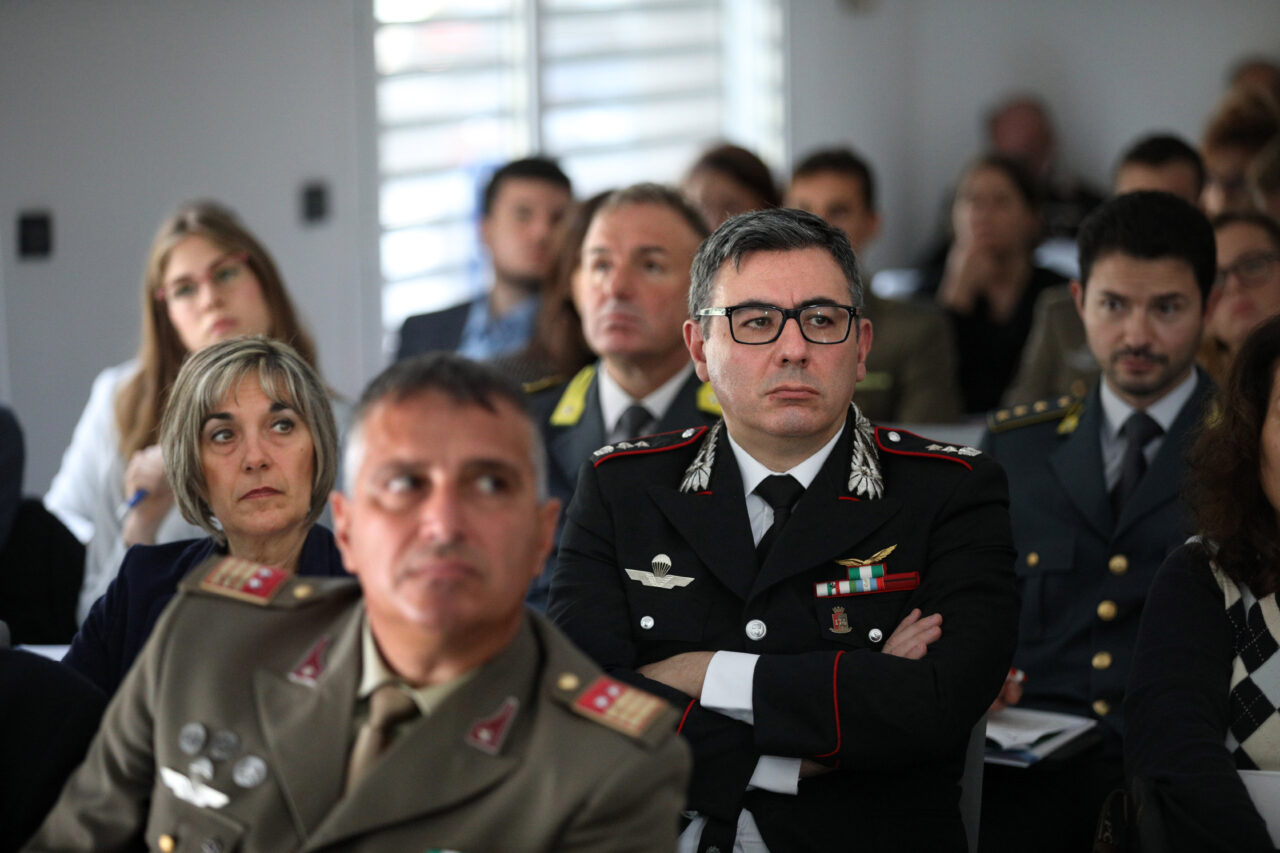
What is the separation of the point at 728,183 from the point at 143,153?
2041 mm

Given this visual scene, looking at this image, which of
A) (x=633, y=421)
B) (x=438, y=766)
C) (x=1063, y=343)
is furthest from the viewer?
(x=1063, y=343)

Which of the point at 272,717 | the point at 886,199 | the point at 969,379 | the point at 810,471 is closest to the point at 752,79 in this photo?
the point at 886,199

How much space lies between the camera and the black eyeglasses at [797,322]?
→ 7.30ft

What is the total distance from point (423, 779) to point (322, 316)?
4.21 metres

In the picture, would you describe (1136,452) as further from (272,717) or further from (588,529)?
(272,717)

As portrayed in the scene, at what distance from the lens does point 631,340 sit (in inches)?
124

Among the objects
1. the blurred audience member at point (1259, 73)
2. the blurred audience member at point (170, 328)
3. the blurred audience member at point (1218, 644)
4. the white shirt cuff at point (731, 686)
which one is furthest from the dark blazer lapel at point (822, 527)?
the blurred audience member at point (1259, 73)

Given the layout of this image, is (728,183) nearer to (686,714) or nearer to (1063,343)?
(1063,343)

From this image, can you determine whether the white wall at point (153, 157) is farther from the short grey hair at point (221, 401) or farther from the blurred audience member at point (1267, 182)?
the blurred audience member at point (1267, 182)

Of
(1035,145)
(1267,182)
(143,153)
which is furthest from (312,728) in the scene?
(1035,145)

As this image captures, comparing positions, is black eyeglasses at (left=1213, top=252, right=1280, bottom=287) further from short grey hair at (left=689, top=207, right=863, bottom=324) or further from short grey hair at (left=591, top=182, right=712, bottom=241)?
short grey hair at (left=689, top=207, right=863, bottom=324)

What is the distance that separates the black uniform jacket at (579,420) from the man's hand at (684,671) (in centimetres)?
86

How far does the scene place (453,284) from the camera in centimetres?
618

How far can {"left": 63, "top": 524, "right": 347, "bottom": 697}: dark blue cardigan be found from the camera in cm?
214
